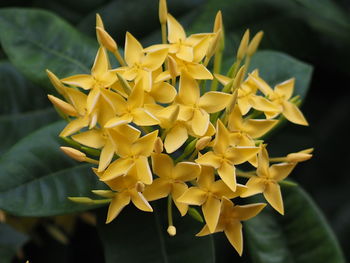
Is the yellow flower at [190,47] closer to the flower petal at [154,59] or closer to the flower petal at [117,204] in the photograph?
the flower petal at [154,59]

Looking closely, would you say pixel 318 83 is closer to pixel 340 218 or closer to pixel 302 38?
pixel 302 38

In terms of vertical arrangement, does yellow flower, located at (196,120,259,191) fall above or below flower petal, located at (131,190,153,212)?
above

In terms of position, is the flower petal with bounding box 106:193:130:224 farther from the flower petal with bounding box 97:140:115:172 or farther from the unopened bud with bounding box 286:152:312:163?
the unopened bud with bounding box 286:152:312:163

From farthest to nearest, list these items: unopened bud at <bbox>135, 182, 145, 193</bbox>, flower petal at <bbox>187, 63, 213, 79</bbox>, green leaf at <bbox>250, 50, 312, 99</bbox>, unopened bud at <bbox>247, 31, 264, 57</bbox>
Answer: green leaf at <bbox>250, 50, 312, 99</bbox> → unopened bud at <bbox>247, 31, 264, 57</bbox> → flower petal at <bbox>187, 63, 213, 79</bbox> → unopened bud at <bbox>135, 182, 145, 193</bbox>

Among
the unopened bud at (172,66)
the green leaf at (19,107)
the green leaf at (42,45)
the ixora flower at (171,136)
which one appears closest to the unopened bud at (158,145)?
the ixora flower at (171,136)

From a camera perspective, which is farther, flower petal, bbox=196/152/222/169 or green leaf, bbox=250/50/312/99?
green leaf, bbox=250/50/312/99

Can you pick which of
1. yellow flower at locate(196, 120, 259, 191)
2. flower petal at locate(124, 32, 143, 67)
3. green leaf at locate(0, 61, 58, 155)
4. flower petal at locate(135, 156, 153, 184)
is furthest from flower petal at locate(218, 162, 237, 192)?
green leaf at locate(0, 61, 58, 155)

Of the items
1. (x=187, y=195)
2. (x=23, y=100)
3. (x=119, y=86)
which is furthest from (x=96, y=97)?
(x=23, y=100)
